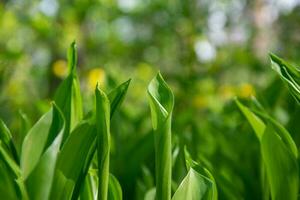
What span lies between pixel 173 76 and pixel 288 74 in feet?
8.20

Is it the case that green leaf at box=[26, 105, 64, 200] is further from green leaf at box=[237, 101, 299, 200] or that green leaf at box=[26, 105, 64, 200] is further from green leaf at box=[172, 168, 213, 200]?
green leaf at box=[237, 101, 299, 200]

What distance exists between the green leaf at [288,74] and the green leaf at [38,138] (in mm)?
245

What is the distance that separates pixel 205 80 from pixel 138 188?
2355mm

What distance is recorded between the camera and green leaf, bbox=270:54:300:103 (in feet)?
1.77

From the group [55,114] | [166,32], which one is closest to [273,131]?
[55,114]

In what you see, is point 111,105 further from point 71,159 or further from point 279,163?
point 279,163

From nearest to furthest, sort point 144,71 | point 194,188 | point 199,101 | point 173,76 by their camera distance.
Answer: point 194,188 < point 199,101 < point 173,76 < point 144,71

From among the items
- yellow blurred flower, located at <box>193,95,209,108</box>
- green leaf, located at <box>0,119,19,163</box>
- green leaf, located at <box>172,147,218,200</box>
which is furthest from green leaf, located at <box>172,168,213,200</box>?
yellow blurred flower, located at <box>193,95,209,108</box>

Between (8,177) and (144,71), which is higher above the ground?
(8,177)

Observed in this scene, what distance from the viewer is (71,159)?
0.51 metres

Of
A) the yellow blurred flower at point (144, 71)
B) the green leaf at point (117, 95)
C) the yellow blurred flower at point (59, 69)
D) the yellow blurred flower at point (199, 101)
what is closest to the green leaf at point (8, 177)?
the green leaf at point (117, 95)

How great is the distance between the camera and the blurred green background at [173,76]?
865 mm

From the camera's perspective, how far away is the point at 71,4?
3.38 metres

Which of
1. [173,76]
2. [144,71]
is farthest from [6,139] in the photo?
[144,71]
